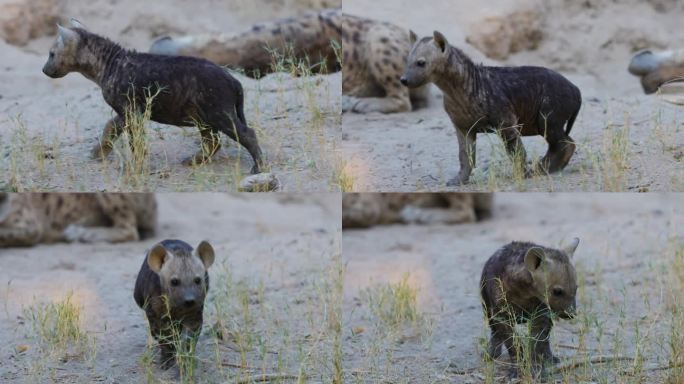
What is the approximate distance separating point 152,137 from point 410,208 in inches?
106

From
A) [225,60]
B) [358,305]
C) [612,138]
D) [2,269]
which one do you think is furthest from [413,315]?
[225,60]

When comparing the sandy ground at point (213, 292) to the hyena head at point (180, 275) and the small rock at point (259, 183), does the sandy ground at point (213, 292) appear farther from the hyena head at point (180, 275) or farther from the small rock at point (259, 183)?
the small rock at point (259, 183)

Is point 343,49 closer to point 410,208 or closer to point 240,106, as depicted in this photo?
point 410,208

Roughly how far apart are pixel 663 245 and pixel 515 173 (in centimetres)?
210

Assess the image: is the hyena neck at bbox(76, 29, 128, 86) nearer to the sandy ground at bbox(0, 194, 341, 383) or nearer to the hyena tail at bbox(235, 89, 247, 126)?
the hyena tail at bbox(235, 89, 247, 126)

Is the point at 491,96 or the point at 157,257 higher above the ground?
the point at 491,96

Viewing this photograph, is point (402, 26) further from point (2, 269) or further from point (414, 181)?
point (2, 269)

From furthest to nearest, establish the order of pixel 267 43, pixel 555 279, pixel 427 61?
pixel 267 43 → pixel 427 61 → pixel 555 279

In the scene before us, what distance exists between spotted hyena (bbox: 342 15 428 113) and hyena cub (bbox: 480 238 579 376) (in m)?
3.67

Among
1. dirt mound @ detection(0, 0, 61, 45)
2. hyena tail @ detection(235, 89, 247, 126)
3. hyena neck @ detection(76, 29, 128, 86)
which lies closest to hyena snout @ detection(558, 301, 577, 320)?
hyena tail @ detection(235, 89, 247, 126)

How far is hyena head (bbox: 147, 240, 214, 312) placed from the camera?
766 centimetres

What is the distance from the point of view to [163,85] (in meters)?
8.77

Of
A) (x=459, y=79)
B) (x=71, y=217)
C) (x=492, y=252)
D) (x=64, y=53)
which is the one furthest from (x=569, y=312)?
(x=71, y=217)

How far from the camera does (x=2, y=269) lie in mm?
9953
